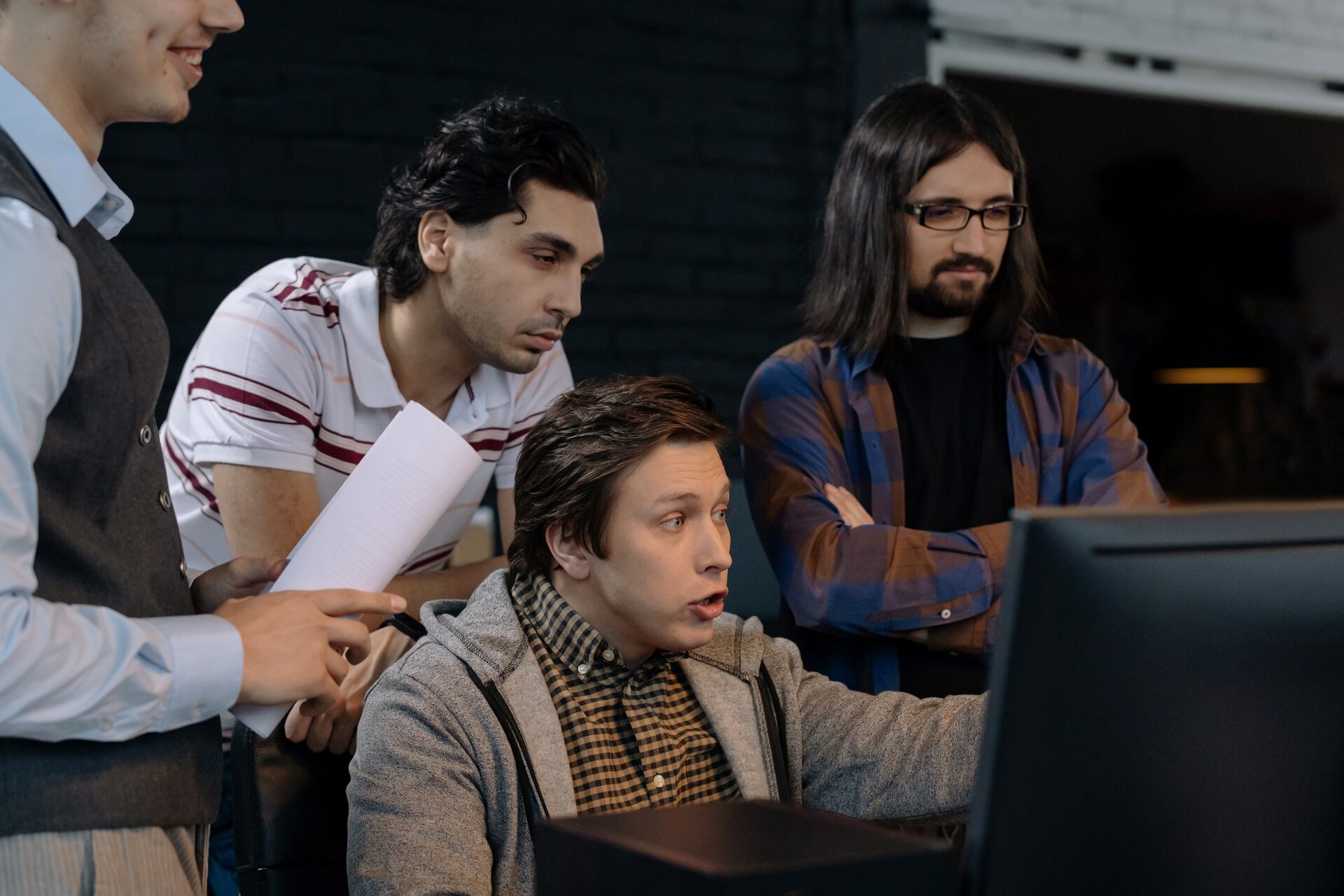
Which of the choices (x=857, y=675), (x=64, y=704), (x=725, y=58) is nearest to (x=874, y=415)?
(x=857, y=675)

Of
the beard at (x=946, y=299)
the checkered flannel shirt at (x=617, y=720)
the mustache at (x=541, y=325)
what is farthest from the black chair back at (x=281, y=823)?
the beard at (x=946, y=299)

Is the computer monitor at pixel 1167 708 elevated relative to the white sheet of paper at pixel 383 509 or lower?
lower

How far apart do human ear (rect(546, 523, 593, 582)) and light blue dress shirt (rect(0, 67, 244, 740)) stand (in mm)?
587

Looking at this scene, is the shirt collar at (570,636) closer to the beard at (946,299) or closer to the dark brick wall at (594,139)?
the beard at (946,299)

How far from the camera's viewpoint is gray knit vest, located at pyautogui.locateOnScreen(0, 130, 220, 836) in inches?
37.9

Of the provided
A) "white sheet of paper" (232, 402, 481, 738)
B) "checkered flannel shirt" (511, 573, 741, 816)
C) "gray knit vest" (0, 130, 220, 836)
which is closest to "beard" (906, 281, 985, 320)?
"checkered flannel shirt" (511, 573, 741, 816)

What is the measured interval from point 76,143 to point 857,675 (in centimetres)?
121

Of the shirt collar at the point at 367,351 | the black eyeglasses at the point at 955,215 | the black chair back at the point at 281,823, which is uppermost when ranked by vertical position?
the black eyeglasses at the point at 955,215

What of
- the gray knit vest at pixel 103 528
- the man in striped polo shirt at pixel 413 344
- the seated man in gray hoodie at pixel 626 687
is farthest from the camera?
the man in striped polo shirt at pixel 413 344

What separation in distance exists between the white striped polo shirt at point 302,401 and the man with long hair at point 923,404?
389 mm

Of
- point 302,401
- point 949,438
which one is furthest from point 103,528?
point 949,438

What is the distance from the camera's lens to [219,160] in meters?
3.19

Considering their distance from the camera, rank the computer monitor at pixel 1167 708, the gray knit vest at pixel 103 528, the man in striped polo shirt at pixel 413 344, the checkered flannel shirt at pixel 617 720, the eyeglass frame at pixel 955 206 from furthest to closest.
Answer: the eyeglass frame at pixel 955 206
the man in striped polo shirt at pixel 413 344
the checkered flannel shirt at pixel 617 720
the gray knit vest at pixel 103 528
the computer monitor at pixel 1167 708

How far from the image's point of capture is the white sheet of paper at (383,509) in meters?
1.23
